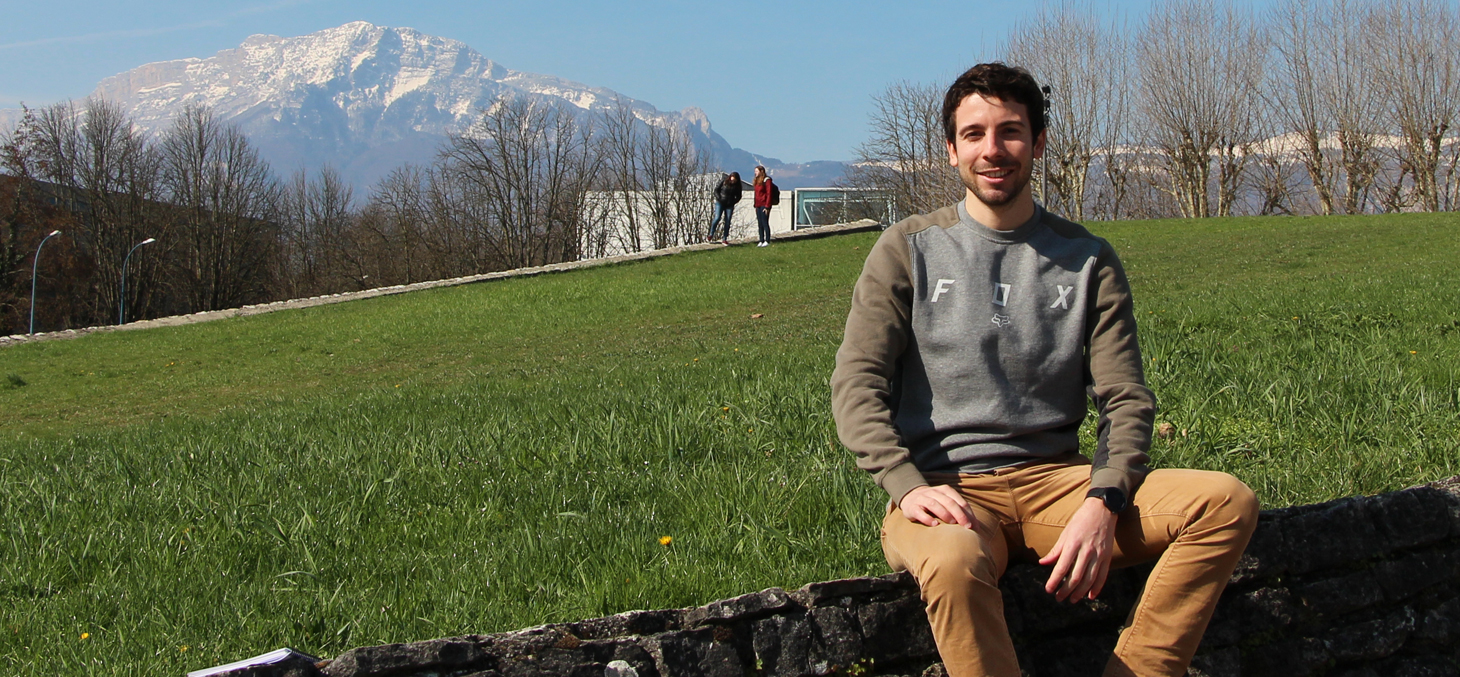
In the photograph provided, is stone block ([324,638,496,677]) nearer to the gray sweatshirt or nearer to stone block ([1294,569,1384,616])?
the gray sweatshirt

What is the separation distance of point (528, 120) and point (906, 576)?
7043 cm

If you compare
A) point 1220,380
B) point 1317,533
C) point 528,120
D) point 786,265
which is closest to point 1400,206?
point 786,265

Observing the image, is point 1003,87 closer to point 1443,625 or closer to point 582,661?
point 582,661

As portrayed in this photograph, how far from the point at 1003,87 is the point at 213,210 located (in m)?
71.3

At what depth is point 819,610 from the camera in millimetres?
2541

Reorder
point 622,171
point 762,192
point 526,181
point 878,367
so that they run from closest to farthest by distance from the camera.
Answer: point 878,367 → point 762,192 → point 526,181 → point 622,171

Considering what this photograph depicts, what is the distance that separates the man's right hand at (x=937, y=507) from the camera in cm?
245

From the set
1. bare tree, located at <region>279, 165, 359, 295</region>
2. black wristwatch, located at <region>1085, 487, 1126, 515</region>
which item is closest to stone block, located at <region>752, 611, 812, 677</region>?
black wristwatch, located at <region>1085, 487, 1126, 515</region>

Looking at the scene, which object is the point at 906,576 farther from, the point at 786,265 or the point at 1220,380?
the point at 786,265

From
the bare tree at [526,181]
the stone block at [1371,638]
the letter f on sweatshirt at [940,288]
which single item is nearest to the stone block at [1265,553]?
the stone block at [1371,638]

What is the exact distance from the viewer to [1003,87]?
9.07ft

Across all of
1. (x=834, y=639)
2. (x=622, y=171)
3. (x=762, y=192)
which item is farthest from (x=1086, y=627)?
(x=622, y=171)

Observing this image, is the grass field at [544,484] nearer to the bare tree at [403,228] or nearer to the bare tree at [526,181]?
the bare tree at [526,181]

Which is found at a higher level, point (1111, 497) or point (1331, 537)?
point (1111, 497)
